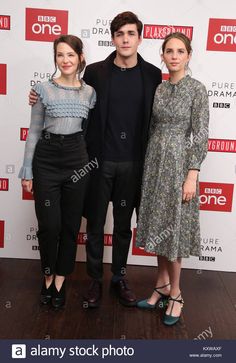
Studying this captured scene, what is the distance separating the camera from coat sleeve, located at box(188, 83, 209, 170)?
191 cm

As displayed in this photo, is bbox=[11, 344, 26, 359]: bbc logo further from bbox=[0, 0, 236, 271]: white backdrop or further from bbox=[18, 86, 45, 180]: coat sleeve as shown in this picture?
bbox=[0, 0, 236, 271]: white backdrop

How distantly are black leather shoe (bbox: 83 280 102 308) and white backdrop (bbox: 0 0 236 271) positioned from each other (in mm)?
878

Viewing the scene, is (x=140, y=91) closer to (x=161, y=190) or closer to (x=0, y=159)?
(x=161, y=190)

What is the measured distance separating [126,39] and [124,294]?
1386mm

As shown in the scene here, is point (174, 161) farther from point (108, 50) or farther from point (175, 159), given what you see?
point (108, 50)

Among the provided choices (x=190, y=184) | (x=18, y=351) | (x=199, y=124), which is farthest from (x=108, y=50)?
(x=18, y=351)

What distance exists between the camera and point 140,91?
207 cm

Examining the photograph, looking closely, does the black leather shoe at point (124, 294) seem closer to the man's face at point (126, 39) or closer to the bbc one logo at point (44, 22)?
the man's face at point (126, 39)

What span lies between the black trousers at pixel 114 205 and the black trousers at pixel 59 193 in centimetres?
10

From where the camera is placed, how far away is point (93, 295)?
2.33 metres

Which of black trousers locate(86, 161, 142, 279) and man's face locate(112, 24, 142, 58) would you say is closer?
man's face locate(112, 24, 142, 58)

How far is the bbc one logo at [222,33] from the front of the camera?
8.37 ft

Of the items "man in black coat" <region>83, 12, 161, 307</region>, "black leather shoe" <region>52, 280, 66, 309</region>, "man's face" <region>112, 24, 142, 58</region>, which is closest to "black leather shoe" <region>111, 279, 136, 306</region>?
"man in black coat" <region>83, 12, 161, 307</region>

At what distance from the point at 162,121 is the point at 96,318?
108 centimetres
